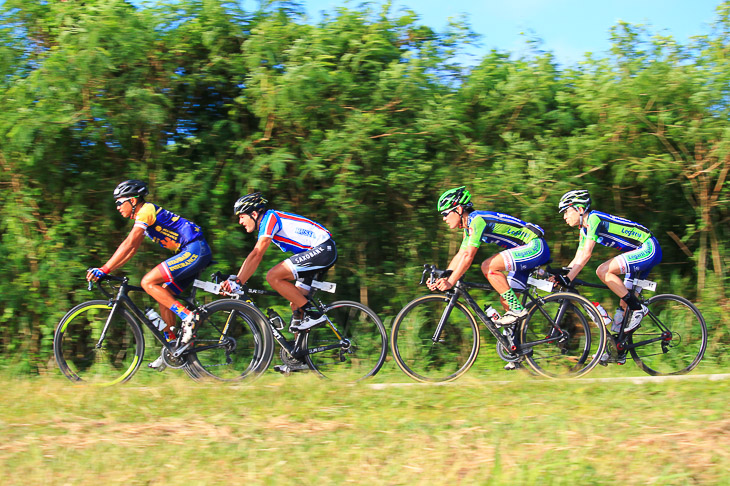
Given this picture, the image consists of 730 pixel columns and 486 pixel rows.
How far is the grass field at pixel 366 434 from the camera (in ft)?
13.7

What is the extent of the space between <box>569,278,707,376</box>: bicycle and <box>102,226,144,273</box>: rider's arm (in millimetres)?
5009

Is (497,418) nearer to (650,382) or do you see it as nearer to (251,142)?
(650,382)

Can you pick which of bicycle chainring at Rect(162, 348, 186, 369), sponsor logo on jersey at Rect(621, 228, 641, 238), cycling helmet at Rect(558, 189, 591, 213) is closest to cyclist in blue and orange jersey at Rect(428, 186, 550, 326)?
cycling helmet at Rect(558, 189, 591, 213)

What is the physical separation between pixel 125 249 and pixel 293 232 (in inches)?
68.8

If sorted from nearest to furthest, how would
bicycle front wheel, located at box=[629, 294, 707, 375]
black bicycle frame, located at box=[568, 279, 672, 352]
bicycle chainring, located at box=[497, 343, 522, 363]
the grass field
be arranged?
the grass field → bicycle chainring, located at box=[497, 343, 522, 363] → black bicycle frame, located at box=[568, 279, 672, 352] → bicycle front wheel, located at box=[629, 294, 707, 375]

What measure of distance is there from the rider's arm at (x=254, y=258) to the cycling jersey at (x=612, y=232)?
3.60 m

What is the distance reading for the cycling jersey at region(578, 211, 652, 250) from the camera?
7297 mm

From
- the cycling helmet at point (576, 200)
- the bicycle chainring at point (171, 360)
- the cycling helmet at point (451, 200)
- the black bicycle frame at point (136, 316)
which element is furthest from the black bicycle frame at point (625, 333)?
the bicycle chainring at point (171, 360)

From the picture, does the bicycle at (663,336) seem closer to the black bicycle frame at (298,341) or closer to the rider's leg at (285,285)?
the black bicycle frame at (298,341)

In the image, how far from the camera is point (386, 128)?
7.85 m

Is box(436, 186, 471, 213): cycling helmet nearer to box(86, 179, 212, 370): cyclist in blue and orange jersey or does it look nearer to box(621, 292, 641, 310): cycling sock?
box(621, 292, 641, 310): cycling sock

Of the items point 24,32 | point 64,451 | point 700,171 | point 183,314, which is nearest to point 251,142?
point 183,314

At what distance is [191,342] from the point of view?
21.9 feet

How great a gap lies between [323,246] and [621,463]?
374cm
